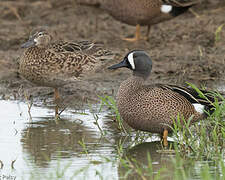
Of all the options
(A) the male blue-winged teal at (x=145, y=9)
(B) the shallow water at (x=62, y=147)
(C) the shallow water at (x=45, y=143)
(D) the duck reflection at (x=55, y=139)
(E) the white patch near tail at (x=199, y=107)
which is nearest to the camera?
(B) the shallow water at (x=62, y=147)

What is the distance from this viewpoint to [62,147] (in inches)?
201

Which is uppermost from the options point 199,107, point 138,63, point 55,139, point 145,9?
point 145,9

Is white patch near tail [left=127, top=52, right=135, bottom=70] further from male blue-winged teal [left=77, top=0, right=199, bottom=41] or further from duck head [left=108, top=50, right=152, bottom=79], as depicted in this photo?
male blue-winged teal [left=77, top=0, right=199, bottom=41]

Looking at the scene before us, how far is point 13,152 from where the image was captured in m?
4.96

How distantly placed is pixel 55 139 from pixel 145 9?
366 centimetres

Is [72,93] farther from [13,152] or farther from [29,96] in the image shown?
[13,152]

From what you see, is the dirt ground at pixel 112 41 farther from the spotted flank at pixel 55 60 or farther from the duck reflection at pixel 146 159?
the duck reflection at pixel 146 159

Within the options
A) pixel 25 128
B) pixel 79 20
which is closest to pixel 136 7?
pixel 79 20

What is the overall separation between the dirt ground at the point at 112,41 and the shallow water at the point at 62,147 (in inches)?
28.1

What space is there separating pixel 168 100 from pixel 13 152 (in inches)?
55.8

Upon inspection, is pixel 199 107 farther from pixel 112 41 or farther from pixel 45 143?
pixel 112 41

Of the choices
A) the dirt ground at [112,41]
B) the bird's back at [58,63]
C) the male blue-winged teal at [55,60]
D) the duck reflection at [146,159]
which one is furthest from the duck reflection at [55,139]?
the dirt ground at [112,41]

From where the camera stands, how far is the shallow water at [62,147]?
438cm

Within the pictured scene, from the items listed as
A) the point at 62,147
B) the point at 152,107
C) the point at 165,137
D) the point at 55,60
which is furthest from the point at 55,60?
the point at 165,137
